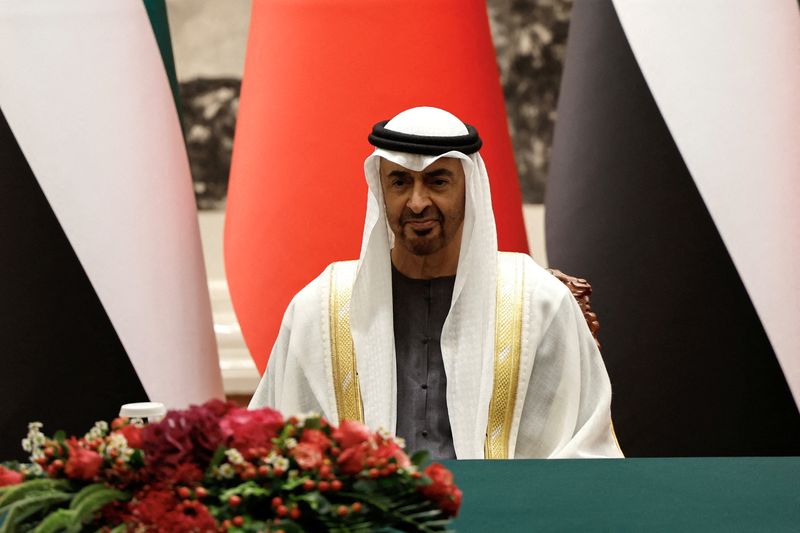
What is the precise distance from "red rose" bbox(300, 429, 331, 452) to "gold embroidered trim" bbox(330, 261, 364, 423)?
4.45ft

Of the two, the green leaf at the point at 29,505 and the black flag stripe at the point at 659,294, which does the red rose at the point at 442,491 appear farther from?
the black flag stripe at the point at 659,294

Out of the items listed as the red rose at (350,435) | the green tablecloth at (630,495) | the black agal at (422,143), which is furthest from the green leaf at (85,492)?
the black agal at (422,143)

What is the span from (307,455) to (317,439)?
0.03 meters

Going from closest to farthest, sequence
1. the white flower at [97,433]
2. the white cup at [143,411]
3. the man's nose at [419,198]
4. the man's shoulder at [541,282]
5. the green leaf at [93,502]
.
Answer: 1. the green leaf at [93,502]
2. the white flower at [97,433]
3. the white cup at [143,411]
4. the man's nose at [419,198]
5. the man's shoulder at [541,282]

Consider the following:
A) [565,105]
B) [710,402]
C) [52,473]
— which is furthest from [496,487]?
[565,105]

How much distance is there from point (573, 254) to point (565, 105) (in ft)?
1.37

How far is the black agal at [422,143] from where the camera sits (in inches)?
103

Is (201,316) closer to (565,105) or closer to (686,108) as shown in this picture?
(565,105)

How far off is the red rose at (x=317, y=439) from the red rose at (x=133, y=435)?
0.51ft

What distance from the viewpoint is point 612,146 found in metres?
3.51

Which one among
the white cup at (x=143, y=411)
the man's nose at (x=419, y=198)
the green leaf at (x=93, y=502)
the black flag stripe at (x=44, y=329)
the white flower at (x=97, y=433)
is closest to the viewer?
the green leaf at (x=93, y=502)

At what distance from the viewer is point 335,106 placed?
3.39 m

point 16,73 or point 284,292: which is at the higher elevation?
point 16,73

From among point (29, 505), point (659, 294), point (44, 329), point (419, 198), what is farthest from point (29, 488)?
point (659, 294)
